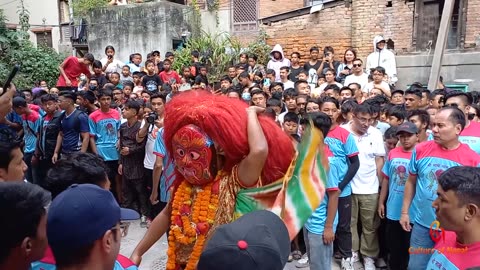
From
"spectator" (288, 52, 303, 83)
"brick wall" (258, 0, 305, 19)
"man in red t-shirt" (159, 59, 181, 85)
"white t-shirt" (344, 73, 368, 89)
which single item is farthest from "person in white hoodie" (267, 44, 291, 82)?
"brick wall" (258, 0, 305, 19)

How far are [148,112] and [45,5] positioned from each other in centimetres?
2027

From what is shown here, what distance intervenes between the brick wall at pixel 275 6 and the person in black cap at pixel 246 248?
14.1 meters

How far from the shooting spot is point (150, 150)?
5918mm

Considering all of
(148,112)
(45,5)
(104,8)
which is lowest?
(148,112)

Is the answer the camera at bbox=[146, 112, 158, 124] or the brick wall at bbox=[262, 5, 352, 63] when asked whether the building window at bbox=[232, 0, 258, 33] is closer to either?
the brick wall at bbox=[262, 5, 352, 63]

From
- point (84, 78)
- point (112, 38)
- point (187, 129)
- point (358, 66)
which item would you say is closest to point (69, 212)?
point (187, 129)

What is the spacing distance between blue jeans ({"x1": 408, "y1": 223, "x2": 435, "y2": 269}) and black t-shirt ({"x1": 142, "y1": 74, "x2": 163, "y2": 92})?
6.73m

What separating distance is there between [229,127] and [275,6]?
13.4 m

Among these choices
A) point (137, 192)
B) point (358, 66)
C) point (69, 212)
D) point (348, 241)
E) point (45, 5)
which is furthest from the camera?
point (45, 5)

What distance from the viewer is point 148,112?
610 cm

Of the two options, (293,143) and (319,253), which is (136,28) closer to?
(319,253)

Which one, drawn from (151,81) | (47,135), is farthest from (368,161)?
(151,81)

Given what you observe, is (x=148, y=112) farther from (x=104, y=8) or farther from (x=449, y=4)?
(x=104, y=8)

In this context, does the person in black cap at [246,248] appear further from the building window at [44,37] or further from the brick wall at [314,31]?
the building window at [44,37]
